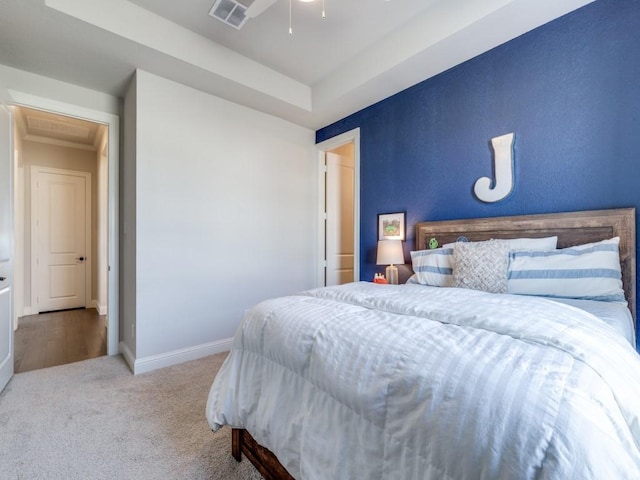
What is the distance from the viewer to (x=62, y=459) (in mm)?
1578

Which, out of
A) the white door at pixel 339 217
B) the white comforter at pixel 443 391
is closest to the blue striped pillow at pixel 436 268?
the white comforter at pixel 443 391

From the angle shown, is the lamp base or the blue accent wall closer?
the blue accent wall

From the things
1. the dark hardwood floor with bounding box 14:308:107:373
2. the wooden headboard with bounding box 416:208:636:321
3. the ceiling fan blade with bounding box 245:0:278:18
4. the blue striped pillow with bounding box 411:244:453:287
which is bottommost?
the dark hardwood floor with bounding box 14:308:107:373

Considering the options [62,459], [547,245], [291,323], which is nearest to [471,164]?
[547,245]

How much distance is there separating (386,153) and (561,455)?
10.1 feet

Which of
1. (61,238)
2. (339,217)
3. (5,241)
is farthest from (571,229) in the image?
(61,238)

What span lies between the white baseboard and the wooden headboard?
8.01 feet

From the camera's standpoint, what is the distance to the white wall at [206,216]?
8.86ft

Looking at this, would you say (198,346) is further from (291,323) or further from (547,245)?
(547,245)

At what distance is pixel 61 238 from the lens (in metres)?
4.99

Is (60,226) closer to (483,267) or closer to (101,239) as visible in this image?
(101,239)

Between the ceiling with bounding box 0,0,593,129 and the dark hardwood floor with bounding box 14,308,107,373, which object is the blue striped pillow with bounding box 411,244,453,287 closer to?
the ceiling with bounding box 0,0,593,129

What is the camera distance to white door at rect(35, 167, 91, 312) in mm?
4785

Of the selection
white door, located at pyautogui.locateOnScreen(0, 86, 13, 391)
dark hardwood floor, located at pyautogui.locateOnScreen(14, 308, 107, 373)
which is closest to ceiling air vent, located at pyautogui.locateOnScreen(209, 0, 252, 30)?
white door, located at pyautogui.locateOnScreen(0, 86, 13, 391)
